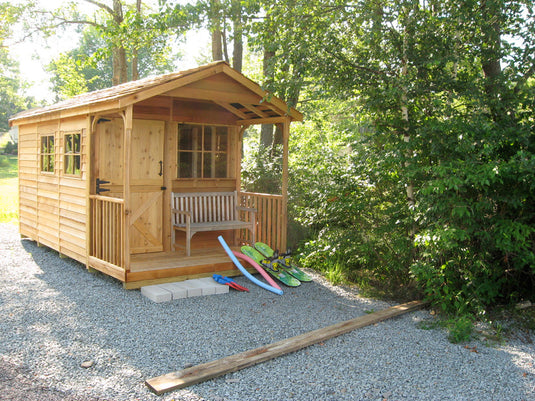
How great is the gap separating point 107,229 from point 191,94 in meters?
2.16

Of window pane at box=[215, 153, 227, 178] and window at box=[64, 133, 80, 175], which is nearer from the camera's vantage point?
window at box=[64, 133, 80, 175]

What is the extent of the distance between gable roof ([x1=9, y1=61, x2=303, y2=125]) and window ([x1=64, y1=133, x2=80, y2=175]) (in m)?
0.37

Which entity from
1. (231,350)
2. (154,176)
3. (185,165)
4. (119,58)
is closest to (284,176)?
(185,165)

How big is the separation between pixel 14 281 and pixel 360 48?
5.60 meters

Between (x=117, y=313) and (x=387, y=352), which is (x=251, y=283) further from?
(x=387, y=352)

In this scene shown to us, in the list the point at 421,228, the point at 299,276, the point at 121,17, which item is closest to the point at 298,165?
the point at 299,276

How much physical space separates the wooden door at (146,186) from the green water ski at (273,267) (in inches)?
63.1

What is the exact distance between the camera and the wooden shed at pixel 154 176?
21.5 ft

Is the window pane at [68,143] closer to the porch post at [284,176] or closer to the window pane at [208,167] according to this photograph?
the window pane at [208,167]

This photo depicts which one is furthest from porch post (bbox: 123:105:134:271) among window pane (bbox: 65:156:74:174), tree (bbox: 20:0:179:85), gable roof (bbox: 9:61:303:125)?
tree (bbox: 20:0:179:85)

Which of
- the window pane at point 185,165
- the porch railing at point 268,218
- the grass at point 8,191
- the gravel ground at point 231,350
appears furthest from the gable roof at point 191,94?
the grass at point 8,191

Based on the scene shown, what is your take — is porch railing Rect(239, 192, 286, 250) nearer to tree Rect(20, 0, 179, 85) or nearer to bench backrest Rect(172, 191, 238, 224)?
bench backrest Rect(172, 191, 238, 224)

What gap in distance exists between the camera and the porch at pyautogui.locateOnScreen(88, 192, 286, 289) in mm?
6336

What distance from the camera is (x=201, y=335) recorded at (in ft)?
→ 15.8
